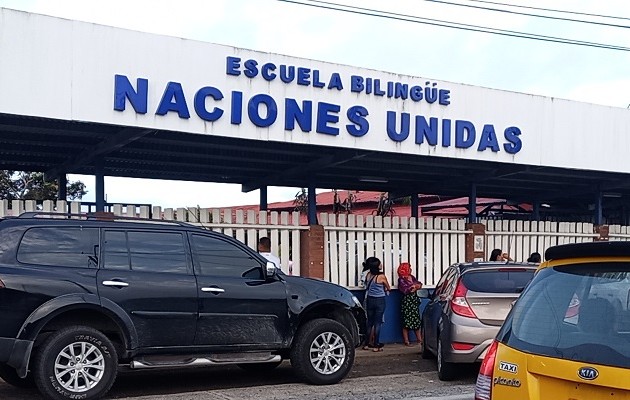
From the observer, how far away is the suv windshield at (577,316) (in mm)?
4020

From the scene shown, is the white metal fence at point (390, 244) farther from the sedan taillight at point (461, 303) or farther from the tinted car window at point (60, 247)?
the tinted car window at point (60, 247)

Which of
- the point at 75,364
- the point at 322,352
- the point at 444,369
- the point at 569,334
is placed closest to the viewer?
the point at 569,334

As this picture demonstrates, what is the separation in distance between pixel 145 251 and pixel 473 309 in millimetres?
3877

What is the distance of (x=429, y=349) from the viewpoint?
11.3 meters

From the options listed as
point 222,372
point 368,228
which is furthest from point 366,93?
point 222,372

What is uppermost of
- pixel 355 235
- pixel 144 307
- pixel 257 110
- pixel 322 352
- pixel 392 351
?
pixel 257 110

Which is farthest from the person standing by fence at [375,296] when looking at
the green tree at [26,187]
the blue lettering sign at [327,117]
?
the green tree at [26,187]

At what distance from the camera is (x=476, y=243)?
50.2 ft

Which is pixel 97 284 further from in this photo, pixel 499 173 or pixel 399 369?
pixel 499 173

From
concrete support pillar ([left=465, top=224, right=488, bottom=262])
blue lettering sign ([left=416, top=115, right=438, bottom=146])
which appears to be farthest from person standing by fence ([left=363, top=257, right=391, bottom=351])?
concrete support pillar ([left=465, top=224, right=488, bottom=262])

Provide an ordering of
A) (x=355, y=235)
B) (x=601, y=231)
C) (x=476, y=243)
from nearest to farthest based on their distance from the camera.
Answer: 1. (x=355, y=235)
2. (x=476, y=243)
3. (x=601, y=231)

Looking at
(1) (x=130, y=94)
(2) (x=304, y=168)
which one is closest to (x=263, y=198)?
(2) (x=304, y=168)

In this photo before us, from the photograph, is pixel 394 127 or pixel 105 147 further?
pixel 394 127

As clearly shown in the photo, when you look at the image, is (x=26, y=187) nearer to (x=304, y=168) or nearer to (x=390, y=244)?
(x=304, y=168)
